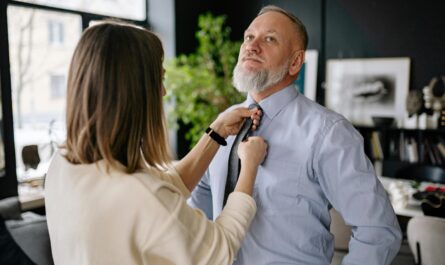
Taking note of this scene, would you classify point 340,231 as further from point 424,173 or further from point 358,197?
point 424,173

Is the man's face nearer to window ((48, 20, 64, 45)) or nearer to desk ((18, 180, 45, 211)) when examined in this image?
desk ((18, 180, 45, 211))

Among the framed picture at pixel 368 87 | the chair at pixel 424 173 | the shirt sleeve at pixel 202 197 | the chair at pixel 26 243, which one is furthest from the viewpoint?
the framed picture at pixel 368 87

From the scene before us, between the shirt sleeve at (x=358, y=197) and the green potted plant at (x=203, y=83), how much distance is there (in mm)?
3430

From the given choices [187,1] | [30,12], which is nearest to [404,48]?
[187,1]

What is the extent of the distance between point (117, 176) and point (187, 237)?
0.21 meters

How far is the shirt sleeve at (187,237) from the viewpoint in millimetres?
968

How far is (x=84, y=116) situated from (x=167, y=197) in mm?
264

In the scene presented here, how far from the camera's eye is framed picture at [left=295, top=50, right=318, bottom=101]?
535 cm

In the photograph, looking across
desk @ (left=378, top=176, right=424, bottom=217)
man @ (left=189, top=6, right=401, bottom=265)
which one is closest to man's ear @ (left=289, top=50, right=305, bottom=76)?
man @ (left=189, top=6, right=401, bottom=265)

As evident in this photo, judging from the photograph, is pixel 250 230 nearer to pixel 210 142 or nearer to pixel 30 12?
pixel 210 142

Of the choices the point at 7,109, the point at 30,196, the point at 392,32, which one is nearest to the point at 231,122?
the point at 30,196

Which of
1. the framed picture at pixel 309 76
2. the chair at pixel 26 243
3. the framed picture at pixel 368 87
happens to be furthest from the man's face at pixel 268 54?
the framed picture at pixel 309 76

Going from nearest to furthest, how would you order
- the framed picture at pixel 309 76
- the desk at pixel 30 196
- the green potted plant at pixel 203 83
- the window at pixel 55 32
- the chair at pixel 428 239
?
the chair at pixel 428 239
the desk at pixel 30 196
the window at pixel 55 32
the green potted plant at pixel 203 83
the framed picture at pixel 309 76

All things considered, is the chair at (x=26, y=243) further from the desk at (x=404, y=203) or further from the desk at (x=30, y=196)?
the desk at (x=404, y=203)
